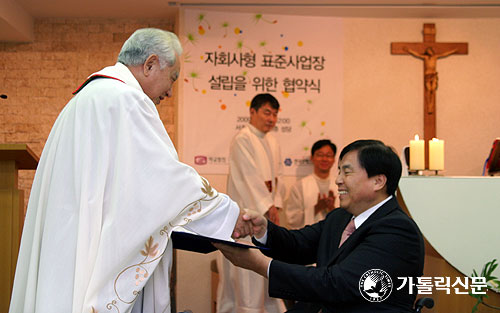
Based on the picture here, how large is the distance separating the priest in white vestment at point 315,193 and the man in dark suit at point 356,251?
2801 millimetres

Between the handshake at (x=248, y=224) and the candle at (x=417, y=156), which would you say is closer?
the handshake at (x=248, y=224)

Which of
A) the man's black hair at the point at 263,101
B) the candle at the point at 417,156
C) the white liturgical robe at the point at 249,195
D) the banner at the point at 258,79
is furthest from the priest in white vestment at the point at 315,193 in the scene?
the candle at the point at 417,156

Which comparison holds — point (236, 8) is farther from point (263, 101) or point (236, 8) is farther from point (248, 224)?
point (248, 224)

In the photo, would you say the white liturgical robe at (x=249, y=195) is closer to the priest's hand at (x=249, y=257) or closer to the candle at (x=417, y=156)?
the candle at (x=417, y=156)

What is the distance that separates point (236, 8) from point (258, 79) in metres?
0.70

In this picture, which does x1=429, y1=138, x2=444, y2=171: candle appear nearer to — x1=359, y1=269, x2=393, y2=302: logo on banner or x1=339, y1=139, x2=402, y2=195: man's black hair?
x1=339, y1=139, x2=402, y2=195: man's black hair

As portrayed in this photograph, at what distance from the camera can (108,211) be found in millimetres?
2043

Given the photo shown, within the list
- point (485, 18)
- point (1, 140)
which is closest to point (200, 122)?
point (1, 140)

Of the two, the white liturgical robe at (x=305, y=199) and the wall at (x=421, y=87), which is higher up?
the wall at (x=421, y=87)

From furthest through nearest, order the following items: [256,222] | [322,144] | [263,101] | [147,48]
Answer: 1. [322,144]
2. [263,101]
3. [256,222]
4. [147,48]

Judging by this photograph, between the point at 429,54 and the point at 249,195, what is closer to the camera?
the point at 249,195

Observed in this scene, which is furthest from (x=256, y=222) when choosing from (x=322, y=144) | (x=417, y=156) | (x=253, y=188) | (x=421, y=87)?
(x=421, y=87)

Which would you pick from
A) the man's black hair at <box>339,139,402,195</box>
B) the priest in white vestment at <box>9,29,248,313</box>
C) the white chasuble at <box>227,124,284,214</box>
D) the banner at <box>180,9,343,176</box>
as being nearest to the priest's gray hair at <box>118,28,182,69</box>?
the priest in white vestment at <box>9,29,248,313</box>

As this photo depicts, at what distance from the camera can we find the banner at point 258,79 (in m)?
5.57
